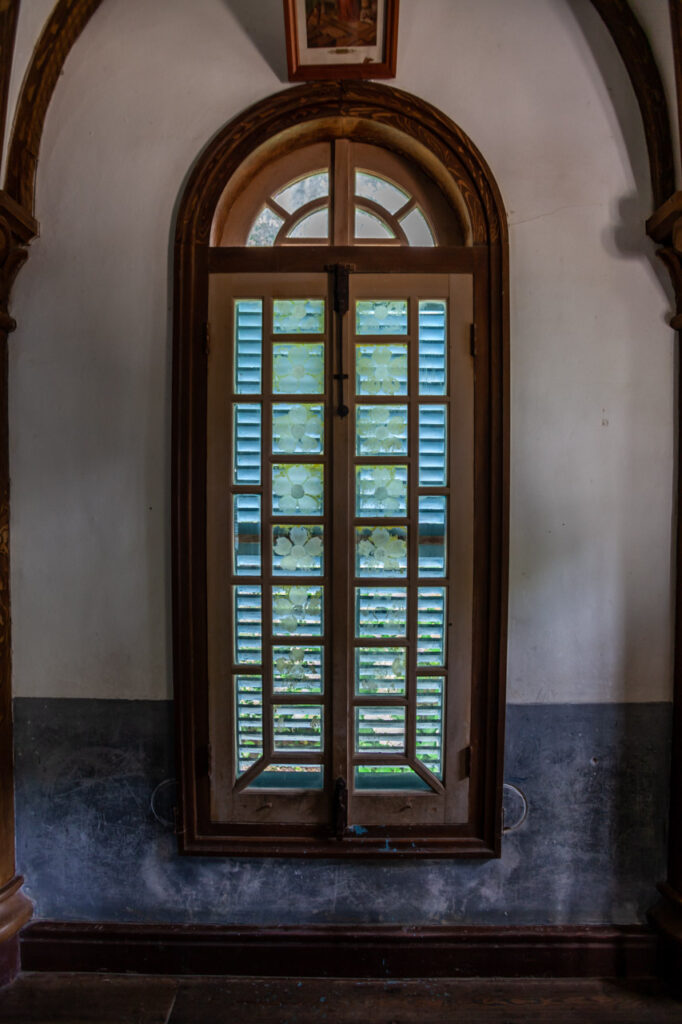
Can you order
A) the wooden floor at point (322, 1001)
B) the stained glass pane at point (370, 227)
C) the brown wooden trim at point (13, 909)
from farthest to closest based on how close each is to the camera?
1. the stained glass pane at point (370, 227)
2. the brown wooden trim at point (13, 909)
3. the wooden floor at point (322, 1001)

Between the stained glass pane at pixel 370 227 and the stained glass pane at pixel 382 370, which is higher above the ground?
the stained glass pane at pixel 370 227

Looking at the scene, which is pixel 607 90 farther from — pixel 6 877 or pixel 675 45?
pixel 6 877

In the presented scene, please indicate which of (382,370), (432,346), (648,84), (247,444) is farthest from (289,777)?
(648,84)

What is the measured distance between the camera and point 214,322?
2012 millimetres

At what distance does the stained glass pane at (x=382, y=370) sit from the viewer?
2006 millimetres

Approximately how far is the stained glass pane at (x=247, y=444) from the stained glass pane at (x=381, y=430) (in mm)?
344

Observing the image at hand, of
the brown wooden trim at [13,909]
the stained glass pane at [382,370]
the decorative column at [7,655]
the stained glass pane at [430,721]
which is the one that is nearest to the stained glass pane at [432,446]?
the stained glass pane at [382,370]

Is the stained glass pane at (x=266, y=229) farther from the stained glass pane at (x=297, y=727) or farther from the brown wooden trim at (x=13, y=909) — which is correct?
the brown wooden trim at (x=13, y=909)

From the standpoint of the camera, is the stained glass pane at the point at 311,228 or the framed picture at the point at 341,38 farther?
the stained glass pane at the point at 311,228

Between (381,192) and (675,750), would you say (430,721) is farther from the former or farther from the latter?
(381,192)

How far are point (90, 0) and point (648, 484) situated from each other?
2525 millimetres

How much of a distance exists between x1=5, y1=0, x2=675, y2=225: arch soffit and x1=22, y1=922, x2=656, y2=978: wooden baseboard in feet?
8.27

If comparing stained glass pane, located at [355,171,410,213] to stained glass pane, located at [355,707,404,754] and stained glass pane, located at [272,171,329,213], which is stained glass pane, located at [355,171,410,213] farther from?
stained glass pane, located at [355,707,404,754]

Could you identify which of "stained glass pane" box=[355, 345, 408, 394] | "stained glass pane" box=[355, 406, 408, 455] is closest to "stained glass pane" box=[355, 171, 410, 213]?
"stained glass pane" box=[355, 345, 408, 394]
